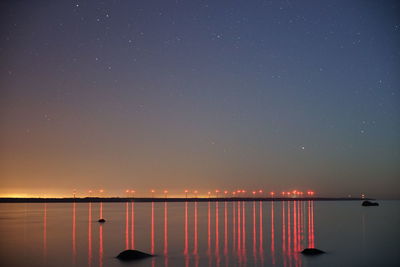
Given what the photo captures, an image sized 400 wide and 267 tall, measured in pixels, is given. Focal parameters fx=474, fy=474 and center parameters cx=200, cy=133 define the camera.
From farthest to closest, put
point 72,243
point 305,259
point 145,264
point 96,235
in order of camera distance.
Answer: point 96,235
point 72,243
point 305,259
point 145,264

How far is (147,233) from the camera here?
51.1 metres

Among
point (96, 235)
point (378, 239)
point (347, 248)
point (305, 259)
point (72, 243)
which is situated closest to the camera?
point (305, 259)

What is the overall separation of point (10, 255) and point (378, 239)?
33157 mm

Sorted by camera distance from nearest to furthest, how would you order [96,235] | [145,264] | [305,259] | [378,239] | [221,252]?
1. [145,264]
2. [305,259]
3. [221,252]
4. [378,239]
5. [96,235]

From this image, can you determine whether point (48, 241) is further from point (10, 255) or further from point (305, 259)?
point (305, 259)

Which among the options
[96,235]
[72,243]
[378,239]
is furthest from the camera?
[96,235]

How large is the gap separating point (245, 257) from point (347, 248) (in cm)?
1014

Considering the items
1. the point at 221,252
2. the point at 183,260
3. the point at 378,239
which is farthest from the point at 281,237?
the point at 183,260

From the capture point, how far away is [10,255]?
33.5m

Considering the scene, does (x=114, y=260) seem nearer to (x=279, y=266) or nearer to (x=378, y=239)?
(x=279, y=266)

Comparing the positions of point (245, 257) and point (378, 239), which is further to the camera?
point (378, 239)

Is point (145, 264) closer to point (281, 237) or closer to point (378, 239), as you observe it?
point (281, 237)

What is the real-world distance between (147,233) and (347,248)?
2171 centimetres

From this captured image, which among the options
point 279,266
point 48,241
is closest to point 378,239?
point 279,266
